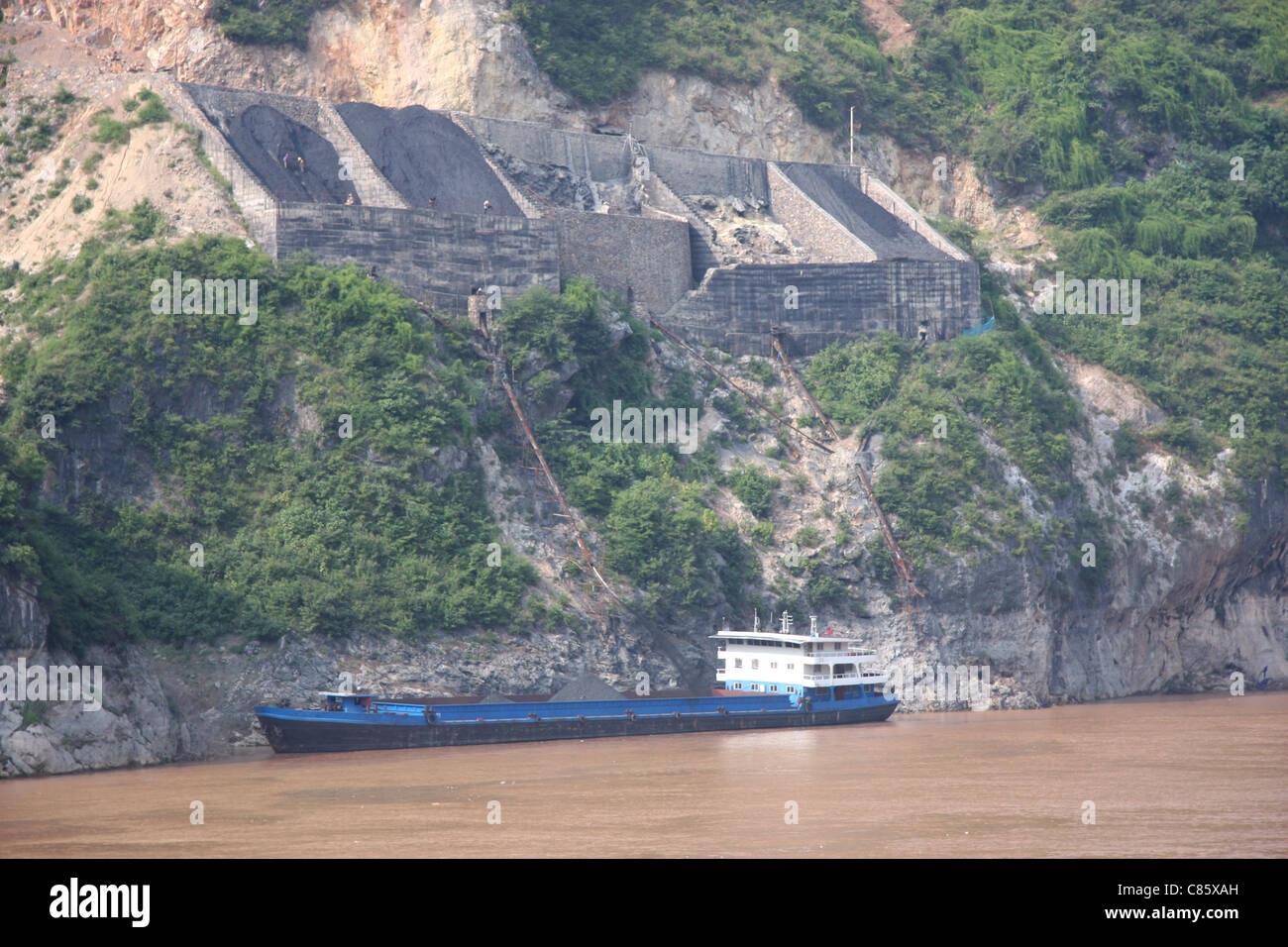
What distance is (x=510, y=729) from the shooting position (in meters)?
40.2

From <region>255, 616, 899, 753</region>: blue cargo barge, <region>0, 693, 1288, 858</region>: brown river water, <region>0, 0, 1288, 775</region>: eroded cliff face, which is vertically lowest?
<region>0, 693, 1288, 858</region>: brown river water

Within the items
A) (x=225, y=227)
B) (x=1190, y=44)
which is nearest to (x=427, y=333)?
(x=225, y=227)

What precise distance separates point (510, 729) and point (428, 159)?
730 inches

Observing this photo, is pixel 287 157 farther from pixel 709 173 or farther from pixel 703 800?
pixel 703 800

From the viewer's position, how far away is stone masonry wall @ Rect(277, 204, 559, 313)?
46.5m

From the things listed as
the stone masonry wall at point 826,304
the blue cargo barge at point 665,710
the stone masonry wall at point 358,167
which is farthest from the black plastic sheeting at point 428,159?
the blue cargo barge at point 665,710

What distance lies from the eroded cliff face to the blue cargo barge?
1.11 meters

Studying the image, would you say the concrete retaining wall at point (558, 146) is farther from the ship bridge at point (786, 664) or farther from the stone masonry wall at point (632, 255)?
the ship bridge at point (786, 664)

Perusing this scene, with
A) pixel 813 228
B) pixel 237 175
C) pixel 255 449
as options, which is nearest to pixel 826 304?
pixel 813 228

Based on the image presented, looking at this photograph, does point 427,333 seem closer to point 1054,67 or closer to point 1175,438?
point 1175,438

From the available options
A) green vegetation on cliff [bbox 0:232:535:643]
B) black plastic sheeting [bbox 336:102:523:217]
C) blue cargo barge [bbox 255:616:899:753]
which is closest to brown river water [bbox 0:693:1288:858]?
blue cargo barge [bbox 255:616:899:753]

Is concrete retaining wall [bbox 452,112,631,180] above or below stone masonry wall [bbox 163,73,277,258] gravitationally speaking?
above

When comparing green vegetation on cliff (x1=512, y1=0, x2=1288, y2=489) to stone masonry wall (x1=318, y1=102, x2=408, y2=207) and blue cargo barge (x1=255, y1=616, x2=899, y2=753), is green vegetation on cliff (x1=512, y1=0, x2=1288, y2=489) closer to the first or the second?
blue cargo barge (x1=255, y1=616, x2=899, y2=753)

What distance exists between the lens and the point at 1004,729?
43.1 meters
